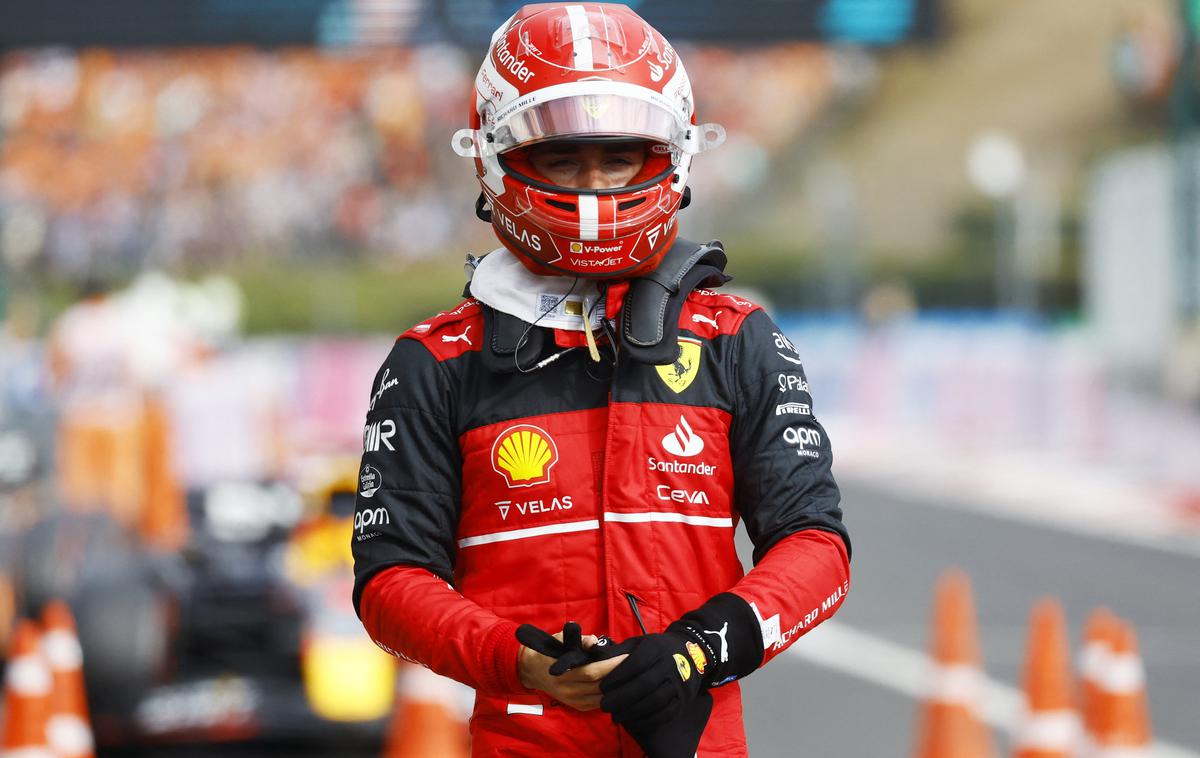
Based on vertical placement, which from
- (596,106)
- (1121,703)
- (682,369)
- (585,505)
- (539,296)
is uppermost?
(596,106)

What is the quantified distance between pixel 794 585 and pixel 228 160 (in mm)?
57446

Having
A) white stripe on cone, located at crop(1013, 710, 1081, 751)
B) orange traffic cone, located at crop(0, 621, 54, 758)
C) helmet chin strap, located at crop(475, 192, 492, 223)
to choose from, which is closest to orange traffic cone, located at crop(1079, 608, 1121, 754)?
white stripe on cone, located at crop(1013, 710, 1081, 751)

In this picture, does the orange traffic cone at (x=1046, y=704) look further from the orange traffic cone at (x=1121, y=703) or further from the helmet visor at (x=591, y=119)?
the helmet visor at (x=591, y=119)

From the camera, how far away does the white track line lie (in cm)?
898

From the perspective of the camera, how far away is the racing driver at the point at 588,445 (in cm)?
286

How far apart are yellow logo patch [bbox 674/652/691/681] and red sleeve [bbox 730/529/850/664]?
0.15 m

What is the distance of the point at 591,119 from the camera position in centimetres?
295

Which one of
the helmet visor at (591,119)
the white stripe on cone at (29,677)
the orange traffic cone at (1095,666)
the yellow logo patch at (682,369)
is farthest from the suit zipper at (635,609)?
the white stripe on cone at (29,677)

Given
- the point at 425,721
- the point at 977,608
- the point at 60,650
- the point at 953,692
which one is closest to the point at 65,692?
the point at 60,650

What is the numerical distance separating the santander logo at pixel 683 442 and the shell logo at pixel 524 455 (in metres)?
0.17

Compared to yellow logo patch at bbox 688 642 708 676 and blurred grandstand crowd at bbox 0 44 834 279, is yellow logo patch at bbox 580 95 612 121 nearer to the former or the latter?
yellow logo patch at bbox 688 642 708 676

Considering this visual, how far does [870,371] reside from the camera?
26.2m

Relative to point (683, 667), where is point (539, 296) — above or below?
above

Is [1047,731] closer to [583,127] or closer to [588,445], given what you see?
[588,445]
